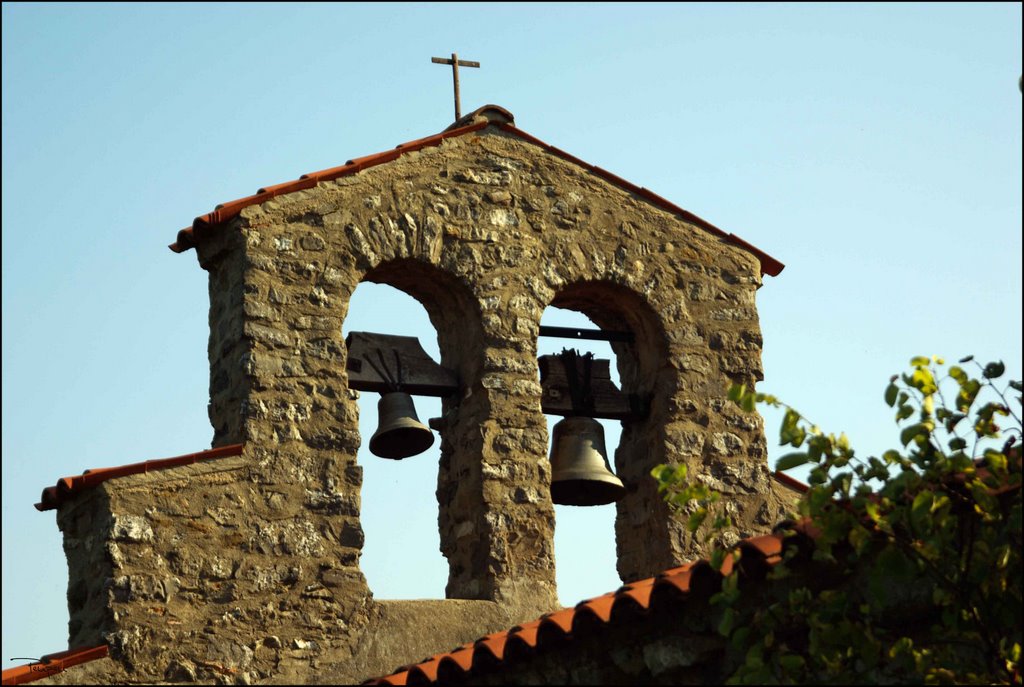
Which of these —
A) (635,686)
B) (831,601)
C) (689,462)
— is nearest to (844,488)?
(831,601)

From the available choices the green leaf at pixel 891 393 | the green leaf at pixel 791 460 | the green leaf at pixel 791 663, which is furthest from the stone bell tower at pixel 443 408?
the green leaf at pixel 891 393

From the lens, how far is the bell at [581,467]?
8.48m

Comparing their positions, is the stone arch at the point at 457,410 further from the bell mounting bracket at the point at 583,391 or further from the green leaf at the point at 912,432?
the green leaf at the point at 912,432

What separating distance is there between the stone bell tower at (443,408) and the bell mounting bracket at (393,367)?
0.46 feet

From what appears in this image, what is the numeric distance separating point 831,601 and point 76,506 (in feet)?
12.5

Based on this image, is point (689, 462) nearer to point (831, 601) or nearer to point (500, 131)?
point (500, 131)

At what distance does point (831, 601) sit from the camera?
5.45m

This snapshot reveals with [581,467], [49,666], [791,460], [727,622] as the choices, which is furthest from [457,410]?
[791,460]

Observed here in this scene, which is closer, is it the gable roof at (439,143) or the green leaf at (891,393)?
the green leaf at (891,393)

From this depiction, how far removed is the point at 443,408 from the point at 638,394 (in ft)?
3.47

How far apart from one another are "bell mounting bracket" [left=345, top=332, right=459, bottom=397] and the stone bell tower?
0.46 ft

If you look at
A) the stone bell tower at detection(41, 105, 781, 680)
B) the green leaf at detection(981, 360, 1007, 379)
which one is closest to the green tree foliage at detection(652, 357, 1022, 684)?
the green leaf at detection(981, 360, 1007, 379)

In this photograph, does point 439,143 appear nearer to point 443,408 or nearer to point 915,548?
point 443,408

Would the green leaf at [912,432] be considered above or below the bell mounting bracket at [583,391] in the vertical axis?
below
